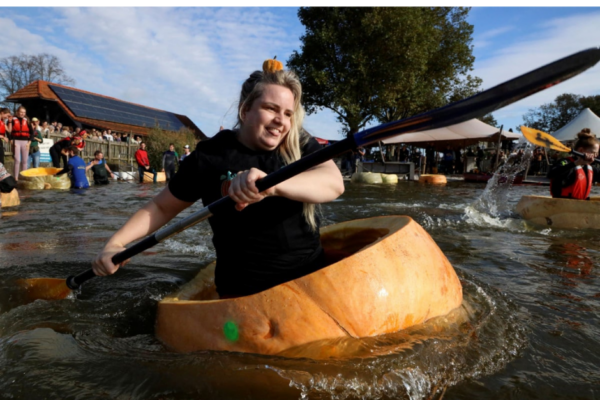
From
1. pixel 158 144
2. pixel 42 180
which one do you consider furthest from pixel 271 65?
pixel 158 144

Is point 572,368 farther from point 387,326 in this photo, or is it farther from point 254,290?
point 254,290

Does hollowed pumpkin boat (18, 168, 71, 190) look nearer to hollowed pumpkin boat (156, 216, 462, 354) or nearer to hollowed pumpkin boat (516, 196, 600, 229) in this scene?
hollowed pumpkin boat (156, 216, 462, 354)

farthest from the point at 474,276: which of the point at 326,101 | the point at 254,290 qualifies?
the point at 326,101

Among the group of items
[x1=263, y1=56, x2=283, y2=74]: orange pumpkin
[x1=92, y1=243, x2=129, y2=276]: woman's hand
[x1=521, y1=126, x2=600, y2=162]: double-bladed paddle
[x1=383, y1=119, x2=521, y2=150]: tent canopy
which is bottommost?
[x1=92, y1=243, x2=129, y2=276]: woman's hand

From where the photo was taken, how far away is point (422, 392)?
4.91 feet

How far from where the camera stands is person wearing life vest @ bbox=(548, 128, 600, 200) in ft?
19.4

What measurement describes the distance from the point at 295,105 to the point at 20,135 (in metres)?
10.3

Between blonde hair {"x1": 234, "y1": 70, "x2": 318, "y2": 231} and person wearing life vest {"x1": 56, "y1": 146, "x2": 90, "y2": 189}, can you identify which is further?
person wearing life vest {"x1": 56, "y1": 146, "x2": 90, "y2": 189}

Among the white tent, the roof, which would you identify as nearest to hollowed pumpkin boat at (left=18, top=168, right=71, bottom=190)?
the roof

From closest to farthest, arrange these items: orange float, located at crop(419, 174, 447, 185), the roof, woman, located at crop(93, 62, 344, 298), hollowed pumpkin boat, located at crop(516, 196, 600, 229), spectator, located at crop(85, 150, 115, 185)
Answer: woman, located at crop(93, 62, 344, 298) → hollowed pumpkin boat, located at crop(516, 196, 600, 229) → spectator, located at crop(85, 150, 115, 185) → orange float, located at crop(419, 174, 447, 185) → the roof

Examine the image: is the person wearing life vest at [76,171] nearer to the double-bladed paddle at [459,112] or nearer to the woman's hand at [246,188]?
the double-bladed paddle at [459,112]

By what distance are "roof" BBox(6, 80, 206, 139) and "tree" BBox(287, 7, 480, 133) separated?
812 centimetres

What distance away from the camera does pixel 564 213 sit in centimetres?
542

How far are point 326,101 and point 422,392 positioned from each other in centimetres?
2181
